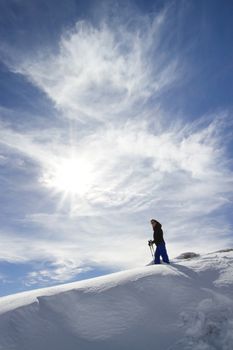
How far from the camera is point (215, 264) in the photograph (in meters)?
11.5

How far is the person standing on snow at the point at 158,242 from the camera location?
1386 centimetres

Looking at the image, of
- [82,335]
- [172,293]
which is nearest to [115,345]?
[82,335]

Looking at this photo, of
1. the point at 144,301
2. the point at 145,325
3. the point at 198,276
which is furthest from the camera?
the point at 198,276

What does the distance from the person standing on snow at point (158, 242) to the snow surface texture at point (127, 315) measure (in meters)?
3.41

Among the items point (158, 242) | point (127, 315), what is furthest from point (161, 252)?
point (127, 315)

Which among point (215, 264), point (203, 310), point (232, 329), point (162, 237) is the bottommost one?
point (232, 329)

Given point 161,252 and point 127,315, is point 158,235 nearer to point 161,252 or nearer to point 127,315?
point 161,252

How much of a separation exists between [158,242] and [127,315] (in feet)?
19.3

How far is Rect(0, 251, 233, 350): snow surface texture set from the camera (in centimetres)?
754

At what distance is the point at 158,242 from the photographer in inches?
553

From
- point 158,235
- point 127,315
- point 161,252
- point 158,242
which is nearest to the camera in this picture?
point 127,315

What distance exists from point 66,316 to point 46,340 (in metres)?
0.88

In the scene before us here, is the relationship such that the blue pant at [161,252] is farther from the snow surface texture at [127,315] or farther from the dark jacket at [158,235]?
the snow surface texture at [127,315]

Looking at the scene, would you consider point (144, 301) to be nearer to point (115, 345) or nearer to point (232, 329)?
point (115, 345)
